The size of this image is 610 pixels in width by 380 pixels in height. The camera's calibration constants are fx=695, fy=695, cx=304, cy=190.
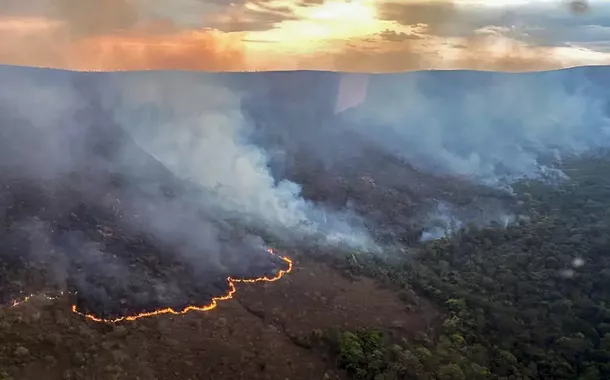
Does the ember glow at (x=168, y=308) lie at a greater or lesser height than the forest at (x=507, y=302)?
greater

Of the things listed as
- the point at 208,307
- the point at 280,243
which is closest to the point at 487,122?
the point at 280,243

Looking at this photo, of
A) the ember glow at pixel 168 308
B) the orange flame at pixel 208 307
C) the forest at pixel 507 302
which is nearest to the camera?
the ember glow at pixel 168 308

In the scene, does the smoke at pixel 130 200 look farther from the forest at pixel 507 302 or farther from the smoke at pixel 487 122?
the smoke at pixel 487 122

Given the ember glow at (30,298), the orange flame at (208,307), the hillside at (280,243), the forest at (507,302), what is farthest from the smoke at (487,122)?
the ember glow at (30,298)

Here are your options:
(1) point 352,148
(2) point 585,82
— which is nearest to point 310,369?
(1) point 352,148

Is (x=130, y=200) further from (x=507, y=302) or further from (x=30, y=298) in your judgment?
(x=507, y=302)

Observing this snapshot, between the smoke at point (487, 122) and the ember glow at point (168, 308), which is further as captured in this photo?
the smoke at point (487, 122)

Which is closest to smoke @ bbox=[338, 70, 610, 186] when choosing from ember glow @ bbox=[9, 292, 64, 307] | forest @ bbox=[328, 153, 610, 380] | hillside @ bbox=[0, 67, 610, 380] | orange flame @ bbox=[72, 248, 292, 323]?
hillside @ bbox=[0, 67, 610, 380]

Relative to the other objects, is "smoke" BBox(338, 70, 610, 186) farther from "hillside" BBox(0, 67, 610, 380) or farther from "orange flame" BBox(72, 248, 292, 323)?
"orange flame" BBox(72, 248, 292, 323)

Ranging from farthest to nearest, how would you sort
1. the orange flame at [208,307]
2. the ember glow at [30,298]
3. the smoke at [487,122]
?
1. the smoke at [487,122]
2. the orange flame at [208,307]
3. the ember glow at [30,298]
